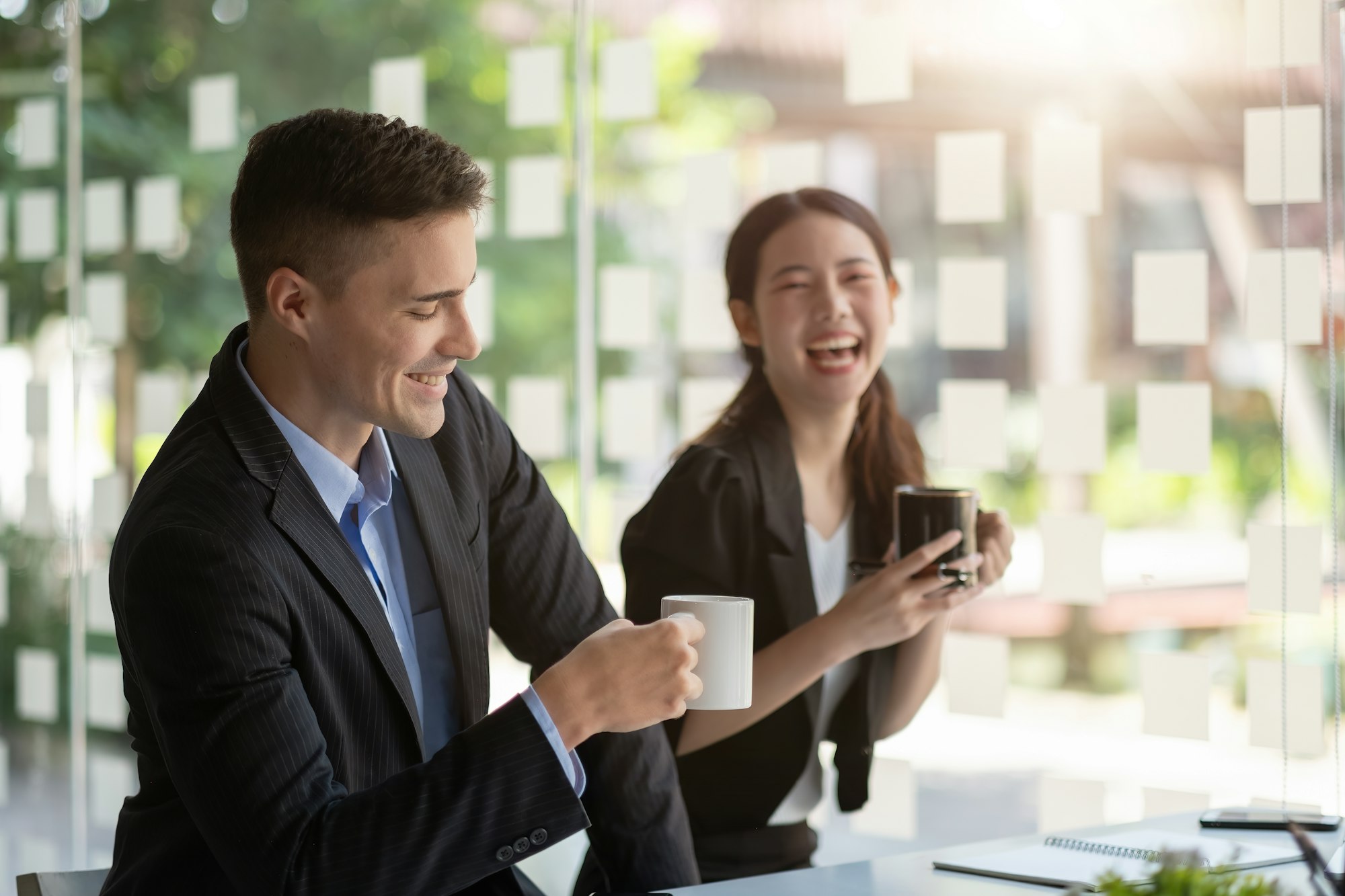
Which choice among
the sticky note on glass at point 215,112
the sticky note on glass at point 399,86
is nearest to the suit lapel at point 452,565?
the sticky note on glass at point 399,86

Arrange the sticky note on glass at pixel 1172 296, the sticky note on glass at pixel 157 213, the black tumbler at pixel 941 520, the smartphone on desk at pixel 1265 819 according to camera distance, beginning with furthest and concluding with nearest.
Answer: the sticky note on glass at pixel 157 213 < the sticky note on glass at pixel 1172 296 < the black tumbler at pixel 941 520 < the smartphone on desk at pixel 1265 819

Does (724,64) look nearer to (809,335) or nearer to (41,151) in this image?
(41,151)

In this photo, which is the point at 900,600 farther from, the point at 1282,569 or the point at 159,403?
the point at 159,403

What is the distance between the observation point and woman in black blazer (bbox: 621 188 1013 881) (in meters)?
2.09

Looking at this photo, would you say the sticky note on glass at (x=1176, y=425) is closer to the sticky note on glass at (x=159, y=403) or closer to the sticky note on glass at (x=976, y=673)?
the sticky note on glass at (x=976, y=673)

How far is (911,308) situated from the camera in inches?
104

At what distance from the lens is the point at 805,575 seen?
2.15 metres

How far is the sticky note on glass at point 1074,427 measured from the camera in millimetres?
2369

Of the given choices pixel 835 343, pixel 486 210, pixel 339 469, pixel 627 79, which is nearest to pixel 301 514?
pixel 339 469

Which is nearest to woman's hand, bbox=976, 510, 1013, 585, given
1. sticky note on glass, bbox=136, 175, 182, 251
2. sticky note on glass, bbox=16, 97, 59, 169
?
sticky note on glass, bbox=136, 175, 182, 251

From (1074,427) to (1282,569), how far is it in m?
0.42

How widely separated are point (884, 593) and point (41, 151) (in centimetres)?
301

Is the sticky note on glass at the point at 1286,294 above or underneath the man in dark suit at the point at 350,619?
above

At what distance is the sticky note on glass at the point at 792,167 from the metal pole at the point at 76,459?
6.96ft
